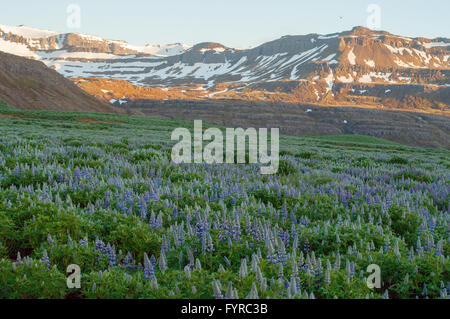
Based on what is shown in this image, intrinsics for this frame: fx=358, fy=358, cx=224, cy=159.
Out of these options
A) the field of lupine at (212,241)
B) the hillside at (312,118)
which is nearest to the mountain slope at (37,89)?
the hillside at (312,118)

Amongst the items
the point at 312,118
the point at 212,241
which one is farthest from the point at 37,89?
the point at 212,241

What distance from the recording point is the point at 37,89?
96438 millimetres

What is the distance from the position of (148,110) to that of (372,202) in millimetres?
143126

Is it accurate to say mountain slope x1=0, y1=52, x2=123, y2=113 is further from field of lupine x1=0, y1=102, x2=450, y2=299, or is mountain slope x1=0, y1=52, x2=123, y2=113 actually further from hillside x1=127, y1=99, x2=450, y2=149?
field of lupine x1=0, y1=102, x2=450, y2=299

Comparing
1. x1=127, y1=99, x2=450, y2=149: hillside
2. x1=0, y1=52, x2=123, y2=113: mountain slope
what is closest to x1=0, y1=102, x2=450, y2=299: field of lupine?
x1=0, y1=52, x2=123, y2=113: mountain slope

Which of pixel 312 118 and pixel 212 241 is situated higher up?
pixel 312 118

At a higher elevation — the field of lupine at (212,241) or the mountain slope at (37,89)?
the mountain slope at (37,89)

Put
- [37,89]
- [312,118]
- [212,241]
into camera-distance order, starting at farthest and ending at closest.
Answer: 1. [312,118]
2. [37,89]
3. [212,241]

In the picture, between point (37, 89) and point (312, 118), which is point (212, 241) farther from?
point (312, 118)

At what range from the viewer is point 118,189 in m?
6.38

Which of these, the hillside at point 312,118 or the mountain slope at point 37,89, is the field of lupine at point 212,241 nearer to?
the mountain slope at point 37,89

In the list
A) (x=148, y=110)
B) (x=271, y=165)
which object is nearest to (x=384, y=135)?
(x=148, y=110)

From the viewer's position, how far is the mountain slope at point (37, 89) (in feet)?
281
